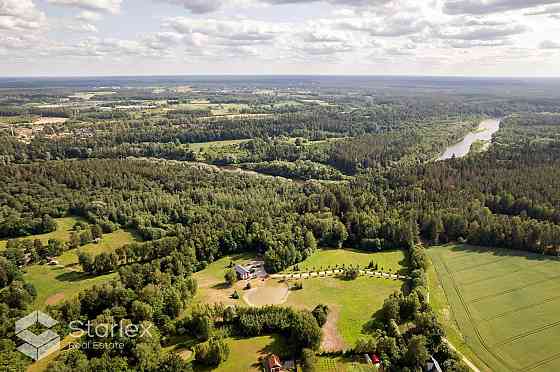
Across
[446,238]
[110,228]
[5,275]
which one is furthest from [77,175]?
[446,238]

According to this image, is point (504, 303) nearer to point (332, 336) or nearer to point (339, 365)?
point (332, 336)

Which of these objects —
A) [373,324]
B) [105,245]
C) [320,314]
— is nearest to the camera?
[373,324]

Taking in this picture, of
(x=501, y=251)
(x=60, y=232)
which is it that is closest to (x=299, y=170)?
(x=501, y=251)

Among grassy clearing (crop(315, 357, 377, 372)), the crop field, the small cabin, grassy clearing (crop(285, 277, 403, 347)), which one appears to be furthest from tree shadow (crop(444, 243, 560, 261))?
grassy clearing (crop(315, 357, 377, 372))

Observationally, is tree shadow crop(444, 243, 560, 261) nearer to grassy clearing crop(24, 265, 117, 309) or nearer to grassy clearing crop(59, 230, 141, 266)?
grassy clearing crop(24, 265, 117, 309)

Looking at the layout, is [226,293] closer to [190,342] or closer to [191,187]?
[190,342]

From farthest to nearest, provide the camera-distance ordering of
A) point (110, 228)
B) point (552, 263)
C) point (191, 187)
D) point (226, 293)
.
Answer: point (191, 187) → point (110, 228) → point (552, 263) → point (226, 293)
